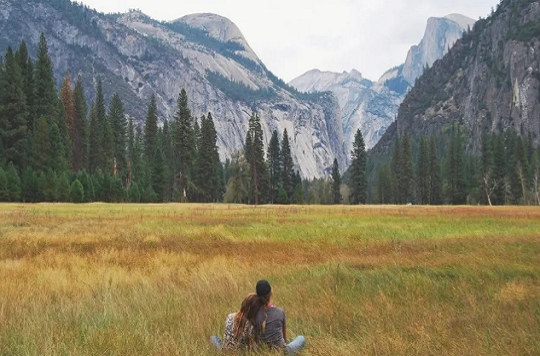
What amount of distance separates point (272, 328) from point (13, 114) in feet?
215

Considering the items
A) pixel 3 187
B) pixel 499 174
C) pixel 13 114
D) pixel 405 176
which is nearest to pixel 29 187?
pixel 3 187

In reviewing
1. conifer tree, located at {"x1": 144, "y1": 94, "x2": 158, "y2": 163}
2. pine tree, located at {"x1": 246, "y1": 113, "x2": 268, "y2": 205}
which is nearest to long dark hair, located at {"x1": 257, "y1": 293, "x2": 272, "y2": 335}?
pine tree, located at {"x1": 246, "y1": 113, "x2": 268, "y2": 205}

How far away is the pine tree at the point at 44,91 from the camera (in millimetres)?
67688

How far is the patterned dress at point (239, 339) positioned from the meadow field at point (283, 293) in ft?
0.91

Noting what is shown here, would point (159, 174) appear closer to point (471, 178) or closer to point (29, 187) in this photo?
point (29, 187)

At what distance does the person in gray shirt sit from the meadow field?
0.23 meters

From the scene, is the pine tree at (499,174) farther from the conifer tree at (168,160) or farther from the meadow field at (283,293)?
the meadow field at (283,293)

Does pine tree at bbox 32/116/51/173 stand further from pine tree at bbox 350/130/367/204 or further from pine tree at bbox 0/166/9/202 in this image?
pine tree at bbox 350/130/367/204

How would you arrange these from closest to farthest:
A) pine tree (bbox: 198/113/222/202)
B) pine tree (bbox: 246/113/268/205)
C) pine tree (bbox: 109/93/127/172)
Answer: pine tree (bbox: 246/113/268/205), pine tree (bbox: 198/113/222/202), pine tree (bbox: 109/93/127/172)

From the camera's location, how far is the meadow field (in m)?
6.41

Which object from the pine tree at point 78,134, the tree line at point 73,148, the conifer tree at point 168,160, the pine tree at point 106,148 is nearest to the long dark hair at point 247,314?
the tree line at point 73,148

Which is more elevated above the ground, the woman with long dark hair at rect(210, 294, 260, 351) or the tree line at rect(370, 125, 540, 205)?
the tree line at rect(370, 125, 540, 205)

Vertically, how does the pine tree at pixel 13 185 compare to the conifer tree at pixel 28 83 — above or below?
below

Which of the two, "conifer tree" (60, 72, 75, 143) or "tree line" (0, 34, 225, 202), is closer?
"tree line" (0, 34, 225, 202)
